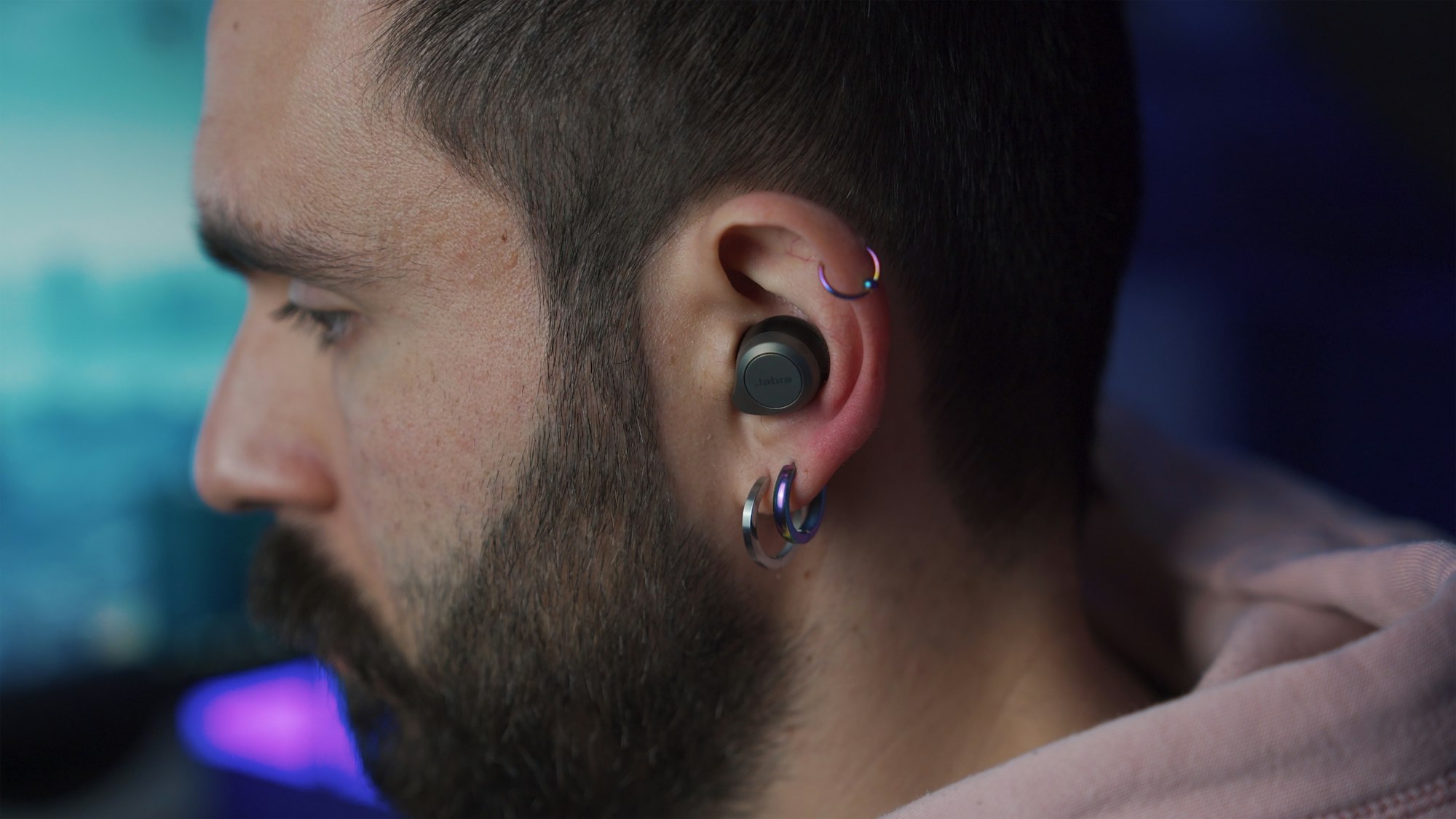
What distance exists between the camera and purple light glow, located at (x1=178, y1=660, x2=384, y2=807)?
6.11ft

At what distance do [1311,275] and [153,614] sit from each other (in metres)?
2.22

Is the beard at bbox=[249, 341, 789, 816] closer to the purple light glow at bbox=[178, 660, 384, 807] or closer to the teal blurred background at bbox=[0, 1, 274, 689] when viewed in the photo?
the purple light glow at bbox=[178, 660, 384, 807]

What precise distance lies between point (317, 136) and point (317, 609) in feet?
1.39

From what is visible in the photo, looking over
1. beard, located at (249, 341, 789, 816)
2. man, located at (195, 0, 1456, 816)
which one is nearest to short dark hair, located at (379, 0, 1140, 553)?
man, located at (195, 0, 1456, 816)

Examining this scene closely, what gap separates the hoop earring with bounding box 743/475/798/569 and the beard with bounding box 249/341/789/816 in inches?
2.1

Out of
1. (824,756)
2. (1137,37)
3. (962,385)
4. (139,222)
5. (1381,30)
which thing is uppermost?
(1137,37)

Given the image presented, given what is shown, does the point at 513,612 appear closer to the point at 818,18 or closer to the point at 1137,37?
the point at 818,18

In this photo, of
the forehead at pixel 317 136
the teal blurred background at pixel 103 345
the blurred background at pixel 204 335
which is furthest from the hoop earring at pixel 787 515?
the teal blurred background at pixel 103 345

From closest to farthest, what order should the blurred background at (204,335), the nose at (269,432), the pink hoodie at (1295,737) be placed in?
the pink hoodie at (1295,737) → the nose at (269,432) → the blurred background at (204,335)

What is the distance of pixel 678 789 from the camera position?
2.75ft

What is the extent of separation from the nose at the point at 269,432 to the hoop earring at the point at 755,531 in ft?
1.21

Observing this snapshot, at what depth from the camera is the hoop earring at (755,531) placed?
0.68m

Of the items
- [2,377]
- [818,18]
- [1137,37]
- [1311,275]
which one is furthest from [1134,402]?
[2,377]

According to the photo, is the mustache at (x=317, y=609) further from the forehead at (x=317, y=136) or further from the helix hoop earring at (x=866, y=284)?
the helix hoop earring at (x=866, y=284)
